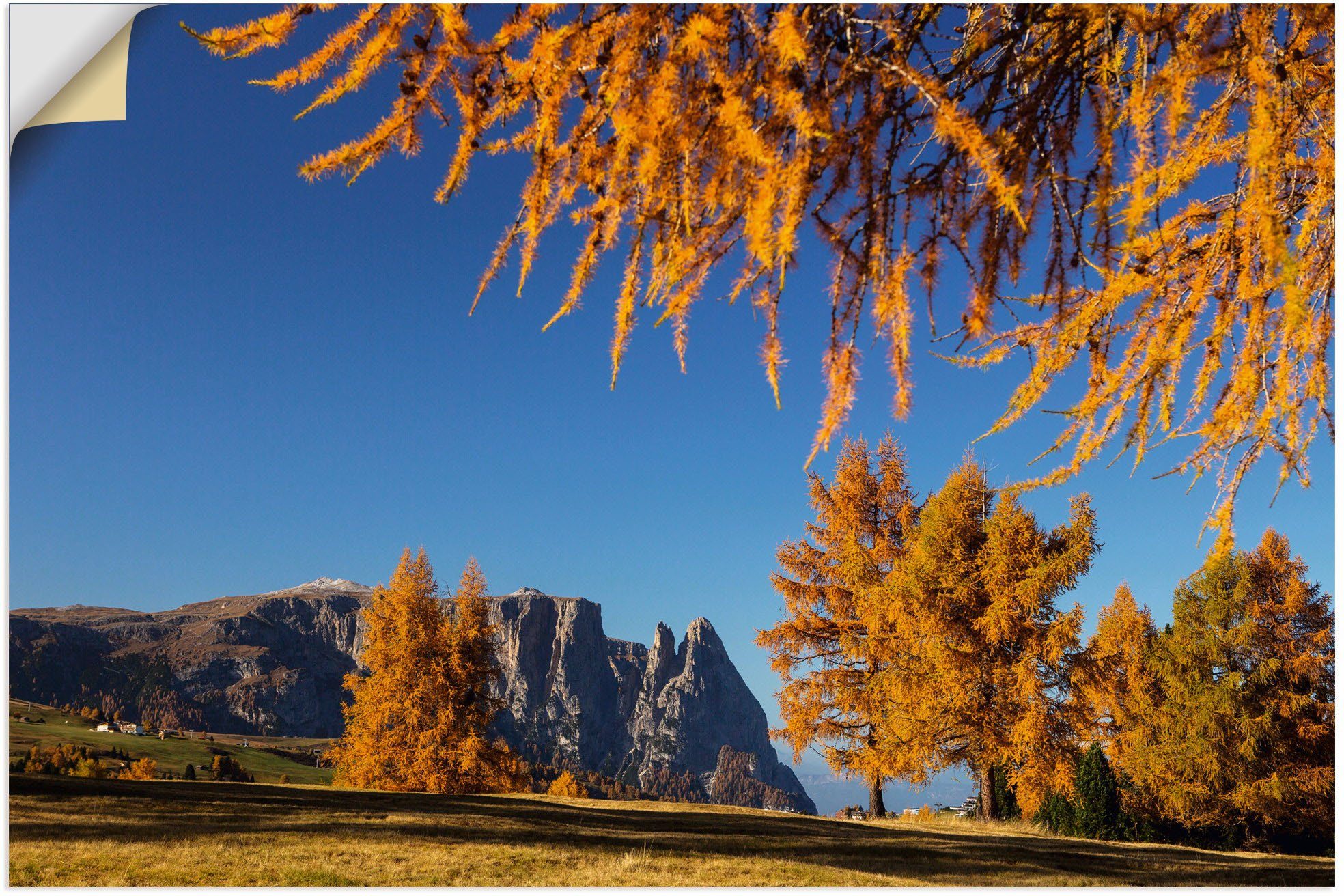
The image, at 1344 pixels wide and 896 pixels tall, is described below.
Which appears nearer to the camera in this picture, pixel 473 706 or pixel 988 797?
pixel 988 797

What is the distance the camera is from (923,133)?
5.51 ft

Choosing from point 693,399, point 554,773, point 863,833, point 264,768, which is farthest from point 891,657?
point 554,773

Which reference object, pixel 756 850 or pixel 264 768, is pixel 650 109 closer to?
pixel 756 850

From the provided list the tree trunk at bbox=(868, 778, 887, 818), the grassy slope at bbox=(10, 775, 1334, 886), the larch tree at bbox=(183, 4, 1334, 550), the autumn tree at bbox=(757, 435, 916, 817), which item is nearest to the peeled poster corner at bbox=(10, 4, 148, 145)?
the larch tree at bbox=(183, 4, 1334, 550)

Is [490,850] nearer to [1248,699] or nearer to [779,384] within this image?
[779,384]

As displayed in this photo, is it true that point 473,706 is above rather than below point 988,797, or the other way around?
above

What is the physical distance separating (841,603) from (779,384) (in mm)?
8275

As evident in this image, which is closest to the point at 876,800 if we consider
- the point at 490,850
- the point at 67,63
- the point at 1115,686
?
the point at 1115,686

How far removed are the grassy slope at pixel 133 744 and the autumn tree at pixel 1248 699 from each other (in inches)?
365

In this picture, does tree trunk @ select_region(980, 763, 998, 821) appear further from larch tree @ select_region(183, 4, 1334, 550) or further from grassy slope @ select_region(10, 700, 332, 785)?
grassy slope @ select_region(10, 700, 332, 785)

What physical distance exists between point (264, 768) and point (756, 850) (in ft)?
62.3

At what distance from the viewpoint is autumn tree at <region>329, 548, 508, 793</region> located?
1117 cm

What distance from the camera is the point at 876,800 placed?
880 cm

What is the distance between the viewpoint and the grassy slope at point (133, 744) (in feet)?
24.9
